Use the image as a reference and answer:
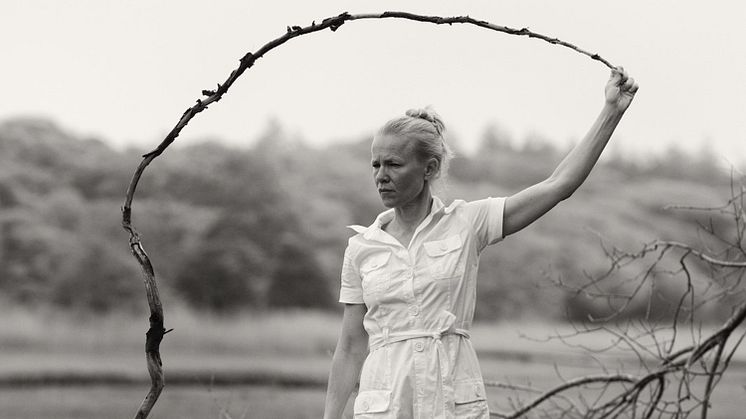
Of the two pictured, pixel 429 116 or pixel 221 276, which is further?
Result: pixel 221 276

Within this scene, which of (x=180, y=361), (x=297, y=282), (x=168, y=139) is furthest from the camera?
(x=180, y=361)

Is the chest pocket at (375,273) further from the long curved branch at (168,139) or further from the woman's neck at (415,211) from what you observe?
the long curved branch at (168,139)

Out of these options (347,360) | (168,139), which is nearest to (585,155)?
(347,360)

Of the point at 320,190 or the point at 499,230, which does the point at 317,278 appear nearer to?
the point at 320,190

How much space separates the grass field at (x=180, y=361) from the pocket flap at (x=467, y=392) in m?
11.0

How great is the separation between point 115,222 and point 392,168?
11793mm

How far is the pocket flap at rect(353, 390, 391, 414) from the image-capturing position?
219 centimetres

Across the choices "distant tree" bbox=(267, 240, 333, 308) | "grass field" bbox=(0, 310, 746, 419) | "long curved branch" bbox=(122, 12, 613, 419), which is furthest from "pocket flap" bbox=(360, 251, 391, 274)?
"distant tree" bbox=(267, 240, 333, 308)

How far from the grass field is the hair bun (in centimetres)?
1095

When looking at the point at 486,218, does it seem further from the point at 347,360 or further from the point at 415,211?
the point at 347,360

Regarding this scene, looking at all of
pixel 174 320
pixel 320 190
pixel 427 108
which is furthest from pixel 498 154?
pixel 427 108

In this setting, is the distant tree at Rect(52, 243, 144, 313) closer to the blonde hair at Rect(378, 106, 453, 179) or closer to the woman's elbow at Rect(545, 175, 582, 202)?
the blonde hair at Rect(378, 106, 453, 179)

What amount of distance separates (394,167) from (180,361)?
13074mm

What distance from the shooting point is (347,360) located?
7.88 ft
